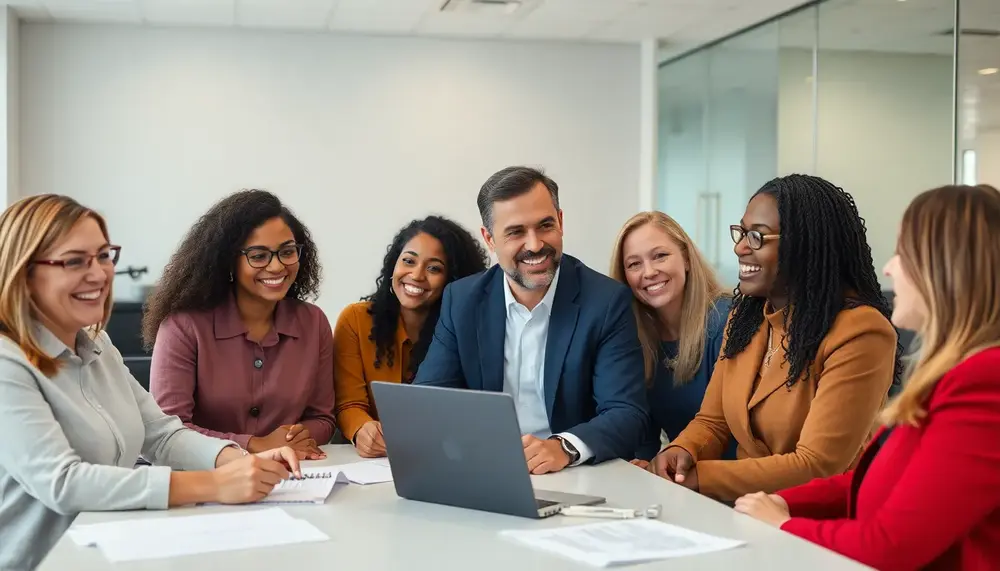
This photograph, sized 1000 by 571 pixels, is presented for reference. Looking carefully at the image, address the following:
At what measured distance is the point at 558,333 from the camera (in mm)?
2855

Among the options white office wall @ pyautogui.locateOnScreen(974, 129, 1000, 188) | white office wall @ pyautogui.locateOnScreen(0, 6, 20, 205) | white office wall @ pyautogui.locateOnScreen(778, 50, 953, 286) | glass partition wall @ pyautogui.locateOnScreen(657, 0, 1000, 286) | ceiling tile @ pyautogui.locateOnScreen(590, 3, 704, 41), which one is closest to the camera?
white office wall @ pyautogui.locateOnScreen(974, 129, 1000, 188)

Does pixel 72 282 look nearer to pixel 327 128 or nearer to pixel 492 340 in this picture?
pixel 492 340

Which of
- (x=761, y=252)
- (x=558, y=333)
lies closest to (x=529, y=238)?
(x=558, y=333)

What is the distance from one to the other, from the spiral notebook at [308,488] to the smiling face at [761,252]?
1.13 metres

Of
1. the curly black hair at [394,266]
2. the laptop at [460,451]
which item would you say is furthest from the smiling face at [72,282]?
the curly black hair at [394,266]

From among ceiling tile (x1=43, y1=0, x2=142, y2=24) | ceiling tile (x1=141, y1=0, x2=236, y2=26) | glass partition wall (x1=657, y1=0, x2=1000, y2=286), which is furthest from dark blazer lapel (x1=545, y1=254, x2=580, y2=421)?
ceiling tile (x1=43, y1=0, x2=142, y2=24)

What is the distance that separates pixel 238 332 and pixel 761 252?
152 cm

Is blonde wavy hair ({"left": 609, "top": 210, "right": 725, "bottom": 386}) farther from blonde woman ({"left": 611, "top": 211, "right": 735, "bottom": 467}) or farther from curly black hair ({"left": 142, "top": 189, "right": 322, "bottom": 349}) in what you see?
curly black hair ({"left": 142, "top": 189, "right": 322, "bottom": 349})

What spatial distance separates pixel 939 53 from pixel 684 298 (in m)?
3.51

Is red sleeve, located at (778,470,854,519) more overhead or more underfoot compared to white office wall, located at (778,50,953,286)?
more underfoot

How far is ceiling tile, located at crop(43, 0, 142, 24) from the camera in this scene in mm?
7254

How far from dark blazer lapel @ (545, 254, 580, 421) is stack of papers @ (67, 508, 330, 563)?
1.01 m

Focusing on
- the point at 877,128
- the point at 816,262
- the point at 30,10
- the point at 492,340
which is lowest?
the point at 492,340

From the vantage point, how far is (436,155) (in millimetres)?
8570
